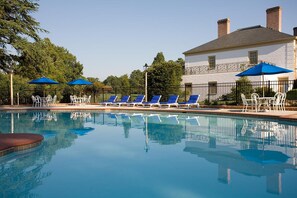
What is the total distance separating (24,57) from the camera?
57.4 ft

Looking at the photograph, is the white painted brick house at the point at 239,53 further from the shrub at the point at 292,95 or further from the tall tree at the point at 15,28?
the tall tree at the point at 15,28

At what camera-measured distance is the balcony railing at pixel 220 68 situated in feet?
79.6

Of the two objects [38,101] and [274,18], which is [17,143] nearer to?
[38,101]

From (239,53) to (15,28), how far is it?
19.9m

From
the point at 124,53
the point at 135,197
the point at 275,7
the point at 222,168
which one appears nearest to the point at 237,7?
the point at 275,7

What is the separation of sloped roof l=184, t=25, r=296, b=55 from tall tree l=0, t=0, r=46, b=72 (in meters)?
17.0

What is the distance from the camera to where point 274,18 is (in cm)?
2627

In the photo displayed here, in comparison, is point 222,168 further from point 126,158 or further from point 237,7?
point 237,7

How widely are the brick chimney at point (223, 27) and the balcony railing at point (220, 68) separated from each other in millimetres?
5352

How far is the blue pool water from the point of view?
3.73m

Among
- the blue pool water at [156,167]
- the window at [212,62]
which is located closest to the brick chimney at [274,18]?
the window at [212,62]

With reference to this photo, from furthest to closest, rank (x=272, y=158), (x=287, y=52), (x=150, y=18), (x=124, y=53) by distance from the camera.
Result: (x=124, y=53) → (x=287, y=52) → (x=150, y=18) → (x=272, y=158)

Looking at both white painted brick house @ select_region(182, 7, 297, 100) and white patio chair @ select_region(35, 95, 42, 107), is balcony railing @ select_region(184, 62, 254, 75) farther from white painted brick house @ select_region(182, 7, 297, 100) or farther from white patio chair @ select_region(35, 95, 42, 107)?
white patio chair @ select_region(35, 95, 42, 107)

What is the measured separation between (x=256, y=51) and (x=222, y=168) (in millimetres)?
22639
